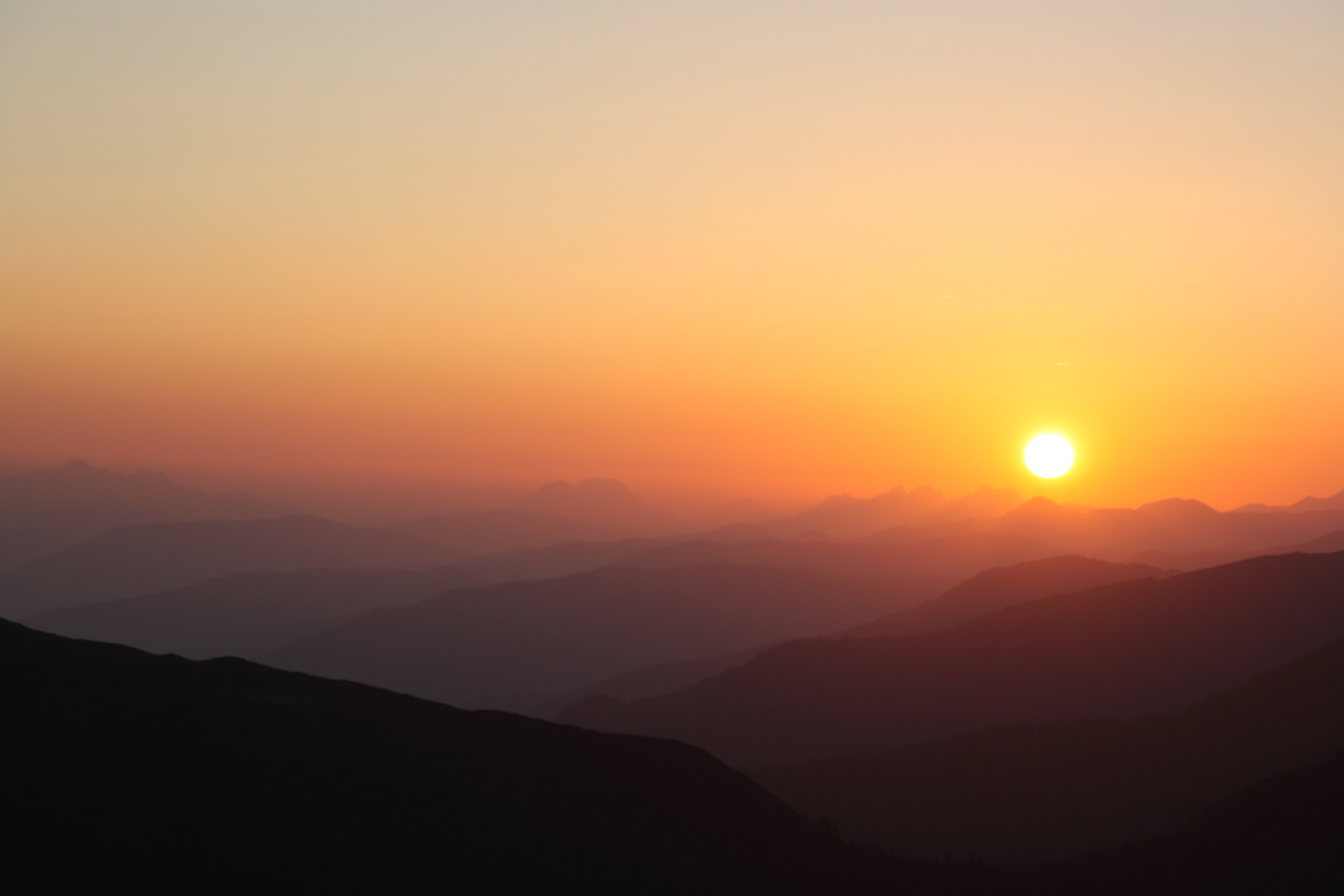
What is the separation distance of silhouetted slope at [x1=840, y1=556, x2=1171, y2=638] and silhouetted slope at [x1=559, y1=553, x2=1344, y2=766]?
94.2 ft

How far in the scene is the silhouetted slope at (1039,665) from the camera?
84.2 metres

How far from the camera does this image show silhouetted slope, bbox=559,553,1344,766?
8425cm

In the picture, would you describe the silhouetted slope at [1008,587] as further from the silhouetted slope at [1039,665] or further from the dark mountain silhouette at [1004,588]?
the silhouetted slope at [1039,665]

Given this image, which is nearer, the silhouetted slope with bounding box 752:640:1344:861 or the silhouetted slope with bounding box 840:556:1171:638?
the silhouetted slope with bounding box 752:640:1344:861

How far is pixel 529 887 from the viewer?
87.0ft

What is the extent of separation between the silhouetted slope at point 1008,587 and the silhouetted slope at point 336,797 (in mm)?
104500

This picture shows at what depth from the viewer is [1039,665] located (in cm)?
9338

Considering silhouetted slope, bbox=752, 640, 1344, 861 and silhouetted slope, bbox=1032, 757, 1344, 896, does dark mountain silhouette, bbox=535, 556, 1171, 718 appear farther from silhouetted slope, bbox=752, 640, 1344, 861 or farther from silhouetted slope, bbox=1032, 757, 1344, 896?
silhouetted slope, bbox=1032, 757, 1344, 896

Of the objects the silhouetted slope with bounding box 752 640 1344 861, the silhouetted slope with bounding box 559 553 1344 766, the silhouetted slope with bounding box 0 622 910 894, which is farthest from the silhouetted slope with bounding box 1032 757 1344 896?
the silhouetted slope with bounding box 559 553 1344 766

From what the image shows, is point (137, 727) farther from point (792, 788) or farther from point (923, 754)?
point (923, 754)

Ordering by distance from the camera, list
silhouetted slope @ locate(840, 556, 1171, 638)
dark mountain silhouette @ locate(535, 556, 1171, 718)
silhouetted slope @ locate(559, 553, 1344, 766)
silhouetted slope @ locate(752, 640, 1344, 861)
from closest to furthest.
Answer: silhouetted slope @ locate(752, 640, 1344, 861)
silhouetted slope @ locate(559, 553, 1344, 766)
silhouetted slope @ locate(840, 556, 1171, 638)
dark mountain silhouette @ locate(535, 556, 1171, 718)

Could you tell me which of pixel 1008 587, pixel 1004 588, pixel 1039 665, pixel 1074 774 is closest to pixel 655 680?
pixel 1004 588

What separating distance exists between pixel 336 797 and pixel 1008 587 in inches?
5002

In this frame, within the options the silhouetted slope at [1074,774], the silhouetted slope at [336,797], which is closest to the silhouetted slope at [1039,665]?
the silhouetted slope at [1074,774]
